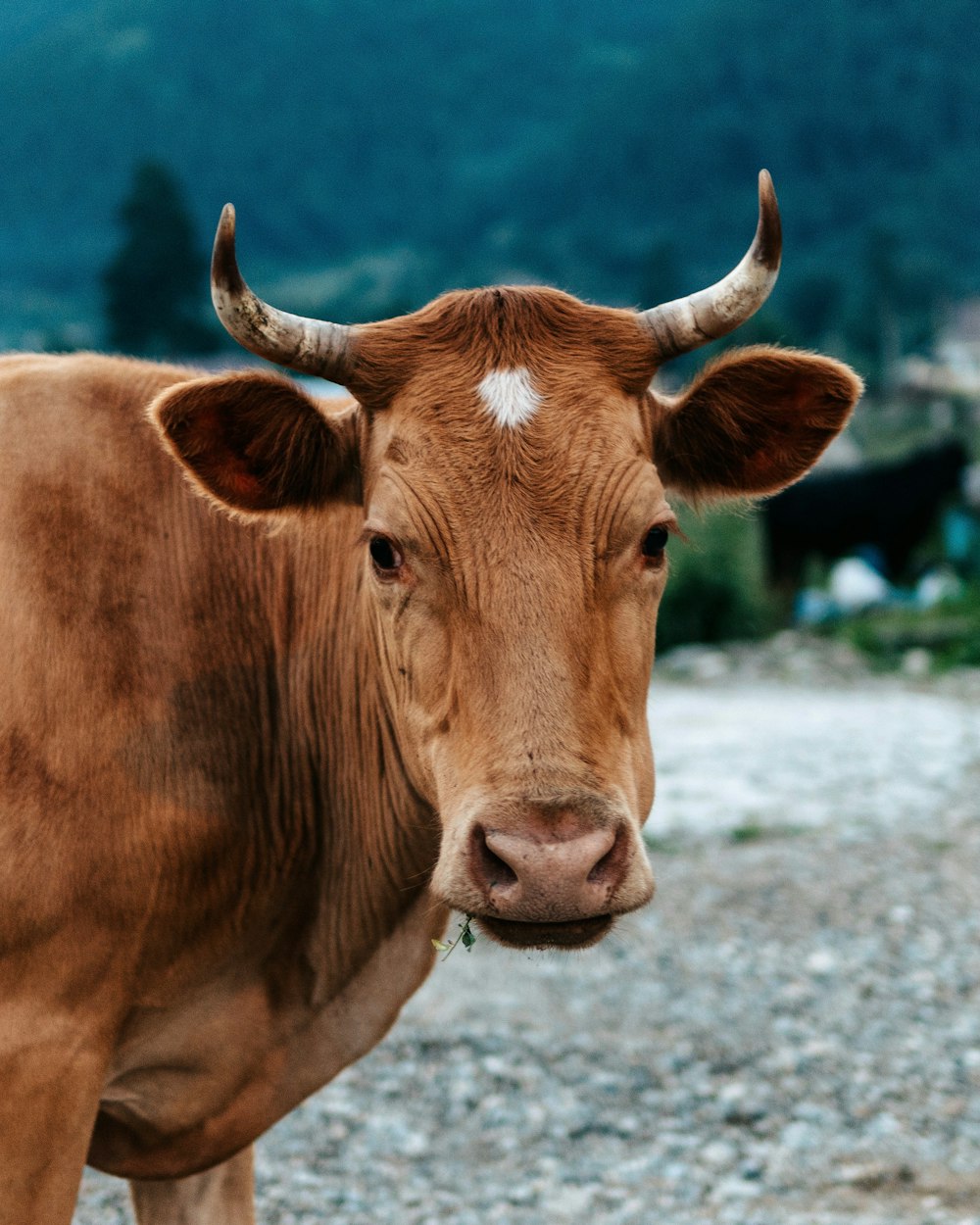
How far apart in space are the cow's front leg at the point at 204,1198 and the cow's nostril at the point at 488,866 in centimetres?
192

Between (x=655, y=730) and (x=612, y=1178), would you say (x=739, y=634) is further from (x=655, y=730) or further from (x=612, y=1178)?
(x=612, y=1178)

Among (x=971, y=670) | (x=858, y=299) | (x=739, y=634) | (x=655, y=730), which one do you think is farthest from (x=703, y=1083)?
(x=858, y=299)

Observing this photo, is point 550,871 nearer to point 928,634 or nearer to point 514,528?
point 514,528

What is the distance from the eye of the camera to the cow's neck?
380 cm

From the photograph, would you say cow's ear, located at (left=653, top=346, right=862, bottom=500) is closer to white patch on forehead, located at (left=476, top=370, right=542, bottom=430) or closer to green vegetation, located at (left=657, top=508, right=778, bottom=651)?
white patch on forehead, located at (left=476, top=370, right=542, bottom=430)

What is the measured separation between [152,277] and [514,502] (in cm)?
7298

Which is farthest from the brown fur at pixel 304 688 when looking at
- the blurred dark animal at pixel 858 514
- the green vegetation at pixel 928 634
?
the blurred dark animal at pixel 858 514

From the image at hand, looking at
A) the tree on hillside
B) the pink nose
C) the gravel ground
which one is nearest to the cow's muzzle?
the pink nose

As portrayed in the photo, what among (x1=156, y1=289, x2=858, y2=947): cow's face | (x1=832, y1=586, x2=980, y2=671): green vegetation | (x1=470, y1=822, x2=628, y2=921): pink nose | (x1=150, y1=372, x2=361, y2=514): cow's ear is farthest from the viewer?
(x1=832, y1=586, x2=980, y2=671): green vegetation

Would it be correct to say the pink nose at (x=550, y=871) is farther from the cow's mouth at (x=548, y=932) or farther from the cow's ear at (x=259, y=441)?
the cow's ear at (x=259, y=441)

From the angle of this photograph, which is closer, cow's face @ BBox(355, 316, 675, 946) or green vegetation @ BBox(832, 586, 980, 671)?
cow's face @ BBox(355, 316, 675, 946)

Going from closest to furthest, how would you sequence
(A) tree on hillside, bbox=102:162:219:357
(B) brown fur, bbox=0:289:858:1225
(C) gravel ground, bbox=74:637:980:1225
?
(B) brown fur, bbox=0:289:858:1225
(C) gravel ground, bbox=74:637:980:1225
(A) tree on hillside, bbox=102:162:219:357

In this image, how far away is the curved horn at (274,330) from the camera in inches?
127

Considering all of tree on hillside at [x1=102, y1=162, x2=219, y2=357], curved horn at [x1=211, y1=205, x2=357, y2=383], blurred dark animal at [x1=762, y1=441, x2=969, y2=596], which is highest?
tree on hillside at [x1=102, y1=162, x2=219, y2=357]
